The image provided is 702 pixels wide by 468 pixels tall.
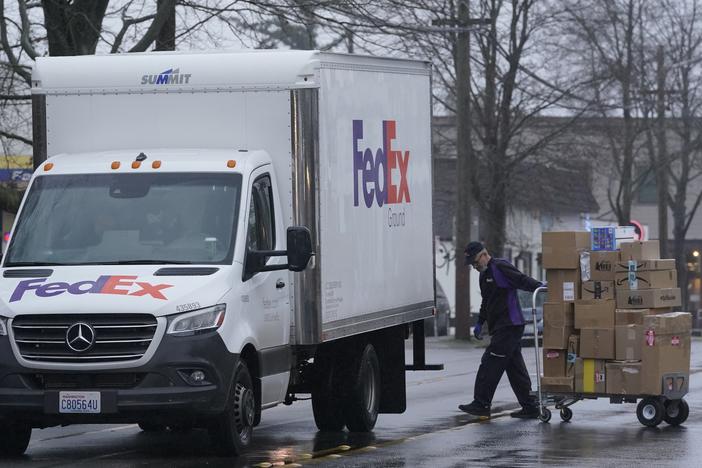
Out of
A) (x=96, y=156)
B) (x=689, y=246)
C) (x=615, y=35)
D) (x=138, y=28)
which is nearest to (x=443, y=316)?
(x=615, y=35)

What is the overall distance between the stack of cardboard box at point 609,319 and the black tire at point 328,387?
2.10 meters

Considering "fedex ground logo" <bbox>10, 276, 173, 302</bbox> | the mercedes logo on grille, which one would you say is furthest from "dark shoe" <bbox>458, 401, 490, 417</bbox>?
the mercedes logo on grille

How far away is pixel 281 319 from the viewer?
1203 centimetres

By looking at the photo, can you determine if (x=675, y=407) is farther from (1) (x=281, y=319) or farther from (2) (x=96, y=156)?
(2) (x=96, y=156)

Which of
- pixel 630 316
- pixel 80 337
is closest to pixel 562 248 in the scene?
pixel 630 316

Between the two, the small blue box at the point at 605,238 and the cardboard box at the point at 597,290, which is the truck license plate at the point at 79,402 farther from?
the small blue box at the point at 605,238

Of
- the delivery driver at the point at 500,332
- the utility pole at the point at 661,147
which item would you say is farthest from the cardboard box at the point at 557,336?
the utility pole at the point at 661,147

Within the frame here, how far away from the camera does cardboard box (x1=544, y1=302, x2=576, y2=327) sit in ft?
48.0

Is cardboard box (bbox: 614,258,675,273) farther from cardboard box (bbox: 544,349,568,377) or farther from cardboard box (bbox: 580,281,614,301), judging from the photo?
cardboard box (bbox: 544,349,568,377)

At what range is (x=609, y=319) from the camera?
14.5m

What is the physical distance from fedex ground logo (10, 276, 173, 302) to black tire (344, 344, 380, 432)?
3079mm

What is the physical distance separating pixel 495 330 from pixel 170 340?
4986 millimetres

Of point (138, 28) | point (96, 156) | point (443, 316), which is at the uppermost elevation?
point (138, 28)

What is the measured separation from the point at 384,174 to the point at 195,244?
281cm
